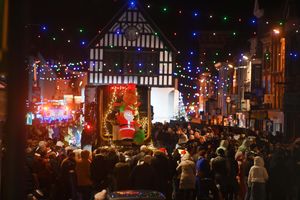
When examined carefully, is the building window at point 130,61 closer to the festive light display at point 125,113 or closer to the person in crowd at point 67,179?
the festive light display at point 125,113

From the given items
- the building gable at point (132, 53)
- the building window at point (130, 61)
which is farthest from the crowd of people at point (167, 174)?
the building window at point (130, 61)

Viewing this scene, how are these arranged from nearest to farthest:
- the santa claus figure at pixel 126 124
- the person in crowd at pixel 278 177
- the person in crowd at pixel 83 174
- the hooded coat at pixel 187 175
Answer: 1. the person in crowd at pixel 83 174
2. the hooded coat at pixel 187 175
3. the person in crowd at pixel 278 177
4. the santa claus figure at pixel 126 124

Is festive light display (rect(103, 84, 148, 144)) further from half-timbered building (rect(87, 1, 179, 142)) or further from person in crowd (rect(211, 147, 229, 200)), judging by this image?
half-timbered building (rect(87, 1, 179, 142))

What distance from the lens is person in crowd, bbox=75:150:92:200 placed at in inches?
613

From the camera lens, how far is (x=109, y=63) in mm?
56812

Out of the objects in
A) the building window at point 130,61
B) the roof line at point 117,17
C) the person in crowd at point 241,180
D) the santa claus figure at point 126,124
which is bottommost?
the person in crowd at point 241,180

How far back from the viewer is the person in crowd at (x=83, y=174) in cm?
1556

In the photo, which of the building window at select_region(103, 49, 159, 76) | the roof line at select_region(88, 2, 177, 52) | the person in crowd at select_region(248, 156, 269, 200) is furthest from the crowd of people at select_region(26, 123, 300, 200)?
the roof line at select_region(88, 2, 177, 52)

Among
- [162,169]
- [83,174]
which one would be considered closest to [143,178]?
[83,174]

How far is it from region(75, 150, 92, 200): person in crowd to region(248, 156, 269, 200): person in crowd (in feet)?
13.5

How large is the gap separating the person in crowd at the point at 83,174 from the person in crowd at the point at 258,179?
162 inches

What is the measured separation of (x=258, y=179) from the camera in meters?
16.2

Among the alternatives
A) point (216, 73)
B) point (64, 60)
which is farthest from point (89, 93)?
point (216, 73)

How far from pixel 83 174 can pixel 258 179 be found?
4.42m
